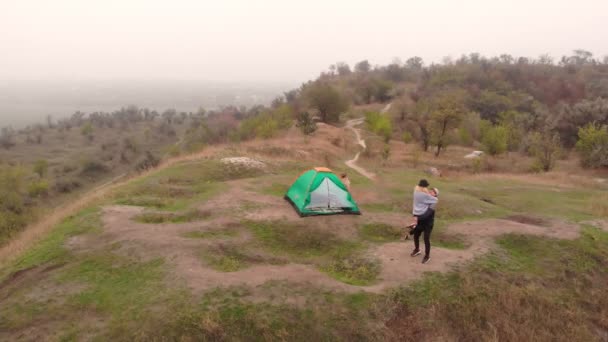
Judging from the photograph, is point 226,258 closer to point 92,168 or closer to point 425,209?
point 425,209

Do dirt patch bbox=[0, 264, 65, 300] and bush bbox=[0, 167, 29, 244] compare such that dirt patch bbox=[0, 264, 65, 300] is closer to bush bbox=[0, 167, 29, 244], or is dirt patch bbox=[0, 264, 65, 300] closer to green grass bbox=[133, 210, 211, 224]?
green grass bbox=[133, 210, 211, 224]

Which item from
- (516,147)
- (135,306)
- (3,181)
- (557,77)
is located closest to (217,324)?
(135,306)

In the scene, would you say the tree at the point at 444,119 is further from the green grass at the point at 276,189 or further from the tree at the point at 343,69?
the tree at the point at 343,69

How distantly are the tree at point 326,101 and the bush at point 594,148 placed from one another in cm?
3223

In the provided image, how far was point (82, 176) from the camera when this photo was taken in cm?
6006

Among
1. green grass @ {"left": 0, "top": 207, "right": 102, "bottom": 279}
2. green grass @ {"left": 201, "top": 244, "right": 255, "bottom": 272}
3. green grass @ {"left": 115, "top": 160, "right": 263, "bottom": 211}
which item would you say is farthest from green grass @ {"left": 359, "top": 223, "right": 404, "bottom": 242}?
green grass @ {"left": 0, "top": 207, "right": 102, "bottom": 279}

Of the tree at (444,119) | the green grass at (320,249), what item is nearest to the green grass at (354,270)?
the green grass at (320,249)

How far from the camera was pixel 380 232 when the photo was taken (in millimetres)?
14125

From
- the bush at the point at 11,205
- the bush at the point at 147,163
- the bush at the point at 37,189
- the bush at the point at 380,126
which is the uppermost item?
the bush at the point at 380,126

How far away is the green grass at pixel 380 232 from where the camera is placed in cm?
1360

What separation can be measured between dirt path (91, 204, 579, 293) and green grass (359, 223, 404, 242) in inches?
31.8

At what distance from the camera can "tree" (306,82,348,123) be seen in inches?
2288

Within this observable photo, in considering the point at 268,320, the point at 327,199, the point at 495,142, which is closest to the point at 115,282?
the point at 268,320

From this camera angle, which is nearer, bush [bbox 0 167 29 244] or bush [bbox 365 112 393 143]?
bush [bbox 0 167 29 244]
